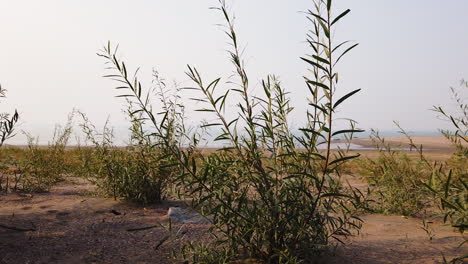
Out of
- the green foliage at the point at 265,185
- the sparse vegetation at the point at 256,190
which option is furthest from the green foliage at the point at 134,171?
the green foliage at the point at 265,185

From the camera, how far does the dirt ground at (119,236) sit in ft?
11.2

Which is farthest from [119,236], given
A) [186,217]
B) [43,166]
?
[43,166]

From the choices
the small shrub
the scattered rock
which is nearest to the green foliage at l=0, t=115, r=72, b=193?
the small shrub

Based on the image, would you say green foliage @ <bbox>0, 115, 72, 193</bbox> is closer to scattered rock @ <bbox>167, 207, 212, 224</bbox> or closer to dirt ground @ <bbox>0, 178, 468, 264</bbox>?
dirt ground @ <bbox>0, 178, 468, 264</bbox>

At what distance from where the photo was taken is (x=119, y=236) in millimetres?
4031

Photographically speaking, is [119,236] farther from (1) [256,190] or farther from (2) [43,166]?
(2) [43,166]

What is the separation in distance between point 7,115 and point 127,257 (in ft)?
6.62

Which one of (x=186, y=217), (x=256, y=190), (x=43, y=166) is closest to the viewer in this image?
(x=256, y=190)

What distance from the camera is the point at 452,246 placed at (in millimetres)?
3707

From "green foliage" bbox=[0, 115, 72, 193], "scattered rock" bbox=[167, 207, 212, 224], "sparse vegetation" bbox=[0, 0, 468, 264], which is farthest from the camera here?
"green foliage" bbox=[0, 115, 72, 193]

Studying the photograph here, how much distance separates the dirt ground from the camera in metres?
3.43

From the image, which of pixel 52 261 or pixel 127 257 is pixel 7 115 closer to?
pixel 52 261

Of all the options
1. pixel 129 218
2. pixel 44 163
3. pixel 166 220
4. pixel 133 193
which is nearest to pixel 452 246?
pixel 166 220

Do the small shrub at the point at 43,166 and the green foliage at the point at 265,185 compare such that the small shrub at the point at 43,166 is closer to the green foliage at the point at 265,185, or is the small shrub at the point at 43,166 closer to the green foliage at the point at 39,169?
the green foliage at the point at 39,169
